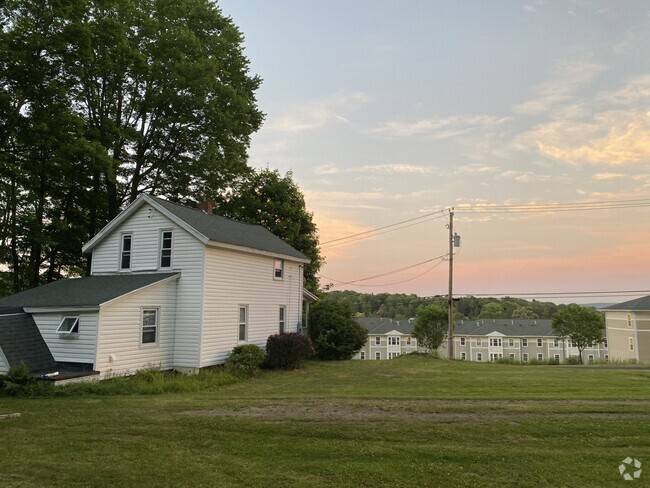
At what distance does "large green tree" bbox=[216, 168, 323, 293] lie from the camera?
33281 mm

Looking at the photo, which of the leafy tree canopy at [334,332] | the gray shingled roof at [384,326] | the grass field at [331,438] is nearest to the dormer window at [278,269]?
the leafy tree canopy at [334,332]

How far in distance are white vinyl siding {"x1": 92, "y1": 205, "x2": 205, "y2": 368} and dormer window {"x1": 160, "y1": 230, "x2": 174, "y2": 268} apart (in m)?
0.15

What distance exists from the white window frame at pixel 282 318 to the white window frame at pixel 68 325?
10210 millimetres

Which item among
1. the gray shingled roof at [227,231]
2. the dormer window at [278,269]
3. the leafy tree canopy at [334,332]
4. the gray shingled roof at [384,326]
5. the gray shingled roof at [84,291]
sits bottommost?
the gray shingled roof at [384,326]

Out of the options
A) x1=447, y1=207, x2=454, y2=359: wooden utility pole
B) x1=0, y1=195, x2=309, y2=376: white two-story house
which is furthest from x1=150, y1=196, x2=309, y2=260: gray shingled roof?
x1=447, y1=207, x2=454, y2=359: wooden utility pole

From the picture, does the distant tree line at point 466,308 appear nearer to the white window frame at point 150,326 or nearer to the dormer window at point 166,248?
the dormer window at point 166,248

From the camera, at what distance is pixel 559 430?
27.2ft

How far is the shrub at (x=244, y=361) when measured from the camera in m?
17.5

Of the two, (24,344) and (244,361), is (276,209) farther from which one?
(24,344)

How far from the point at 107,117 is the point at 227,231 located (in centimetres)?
1388

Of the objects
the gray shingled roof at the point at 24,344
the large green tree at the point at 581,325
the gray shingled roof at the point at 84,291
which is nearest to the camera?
the gray shingled roof at the point at 24,344

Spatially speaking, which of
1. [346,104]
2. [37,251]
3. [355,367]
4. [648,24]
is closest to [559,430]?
[355,367]

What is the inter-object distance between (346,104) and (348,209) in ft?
34.3

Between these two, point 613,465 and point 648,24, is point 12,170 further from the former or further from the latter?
point 648,24
